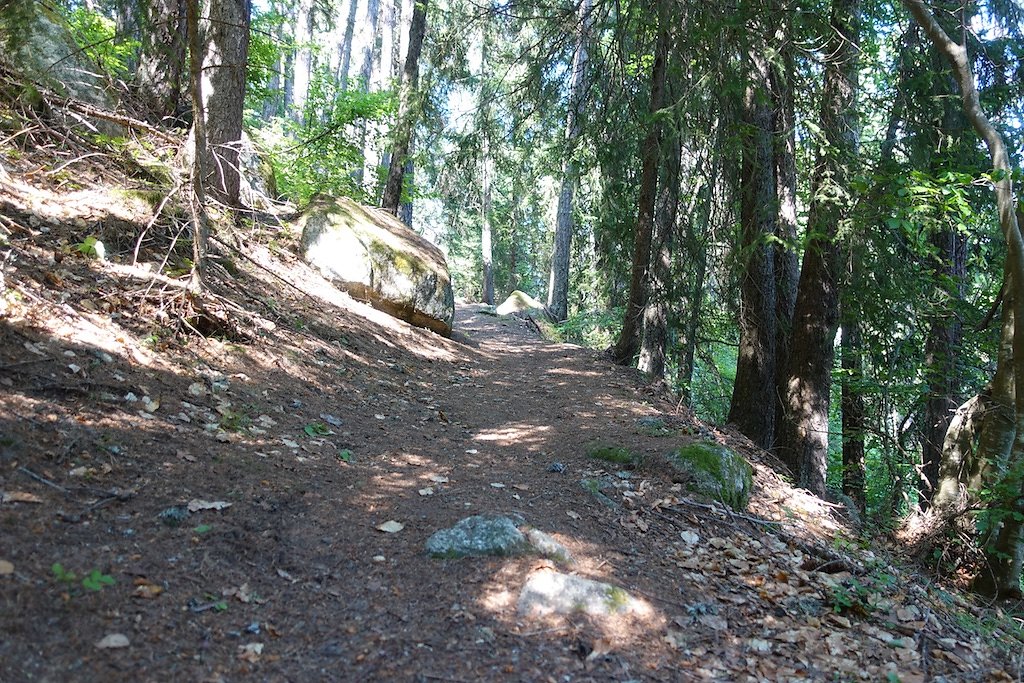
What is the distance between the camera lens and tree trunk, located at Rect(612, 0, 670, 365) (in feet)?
28.4

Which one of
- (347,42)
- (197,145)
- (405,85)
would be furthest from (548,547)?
(347,42)

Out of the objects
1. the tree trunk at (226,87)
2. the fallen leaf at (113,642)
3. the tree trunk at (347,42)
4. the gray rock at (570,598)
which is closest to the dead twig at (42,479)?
the fallen leaf at (113,642)

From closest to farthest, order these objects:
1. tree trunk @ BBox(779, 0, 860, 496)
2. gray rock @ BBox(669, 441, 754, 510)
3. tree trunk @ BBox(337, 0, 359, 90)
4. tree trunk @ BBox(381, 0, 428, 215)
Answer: gray rock @ BBox(669, 441, 754, 510) < tree trunk @ BBox(779, 0, 860, 496) < tree trunk @ BBox(381, 0, 428, 215) < tree trunk @ BBox(337, 0, 359, 90)

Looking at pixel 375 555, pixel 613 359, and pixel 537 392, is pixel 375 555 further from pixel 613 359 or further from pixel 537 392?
pixel 613 359

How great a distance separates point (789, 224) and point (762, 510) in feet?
14.2

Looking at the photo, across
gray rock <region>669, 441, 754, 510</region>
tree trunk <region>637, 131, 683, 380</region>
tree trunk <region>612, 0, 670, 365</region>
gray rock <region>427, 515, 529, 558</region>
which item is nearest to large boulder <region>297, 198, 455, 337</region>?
tree trunk <region>612, 0, 670, 365</region>

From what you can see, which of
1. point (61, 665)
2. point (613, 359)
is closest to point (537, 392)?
point (613, 359)

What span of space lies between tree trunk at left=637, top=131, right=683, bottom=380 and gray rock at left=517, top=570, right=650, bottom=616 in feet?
21.8

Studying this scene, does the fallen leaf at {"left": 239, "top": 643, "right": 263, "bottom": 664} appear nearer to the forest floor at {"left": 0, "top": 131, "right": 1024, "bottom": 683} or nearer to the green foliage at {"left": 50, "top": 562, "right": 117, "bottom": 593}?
the forest floor at {"left": 0, "top": 131, "right": 1024, "bottom": 683}

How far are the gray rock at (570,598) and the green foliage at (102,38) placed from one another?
851cm

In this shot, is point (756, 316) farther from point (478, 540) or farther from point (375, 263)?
point (478, 540)

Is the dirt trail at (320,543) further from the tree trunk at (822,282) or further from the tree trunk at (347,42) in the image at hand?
the tree trunk at (347,42)

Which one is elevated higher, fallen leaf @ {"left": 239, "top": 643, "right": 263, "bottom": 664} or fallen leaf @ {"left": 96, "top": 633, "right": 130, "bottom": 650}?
fallen leaf @ {"left": 96, "top": 633, "right": 130, "bottom": 650}

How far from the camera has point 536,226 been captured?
29.5 metres
